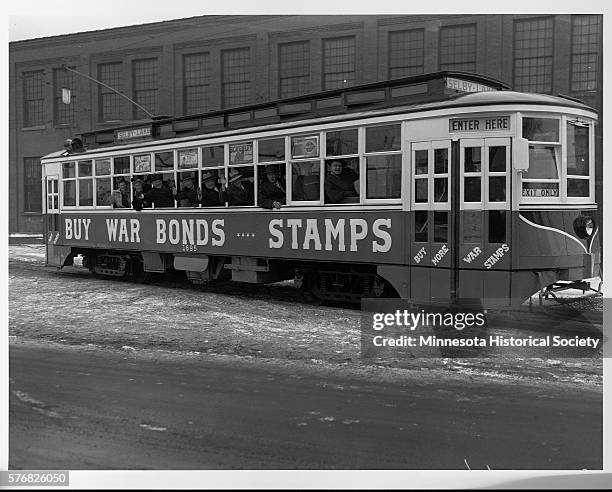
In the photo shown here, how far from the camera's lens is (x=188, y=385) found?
4832 millimetres

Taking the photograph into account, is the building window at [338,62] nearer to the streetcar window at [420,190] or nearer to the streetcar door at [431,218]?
the streetcar door at [431,218]

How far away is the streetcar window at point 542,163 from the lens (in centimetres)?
536

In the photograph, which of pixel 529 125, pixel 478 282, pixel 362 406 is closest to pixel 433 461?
pixel 362 406

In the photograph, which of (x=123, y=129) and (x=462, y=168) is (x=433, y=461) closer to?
(x=462, y=168)

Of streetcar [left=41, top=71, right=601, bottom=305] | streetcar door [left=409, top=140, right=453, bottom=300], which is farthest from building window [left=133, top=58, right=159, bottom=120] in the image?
streetcar door [left=409, top=140, right=453, bottom=300]

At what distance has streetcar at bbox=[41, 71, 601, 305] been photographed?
5344 mm

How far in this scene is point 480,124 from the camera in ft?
17.7

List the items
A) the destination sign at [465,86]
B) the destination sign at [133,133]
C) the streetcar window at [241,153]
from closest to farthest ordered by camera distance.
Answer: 1. the destination sign at [465,86]
2. the streetcar window at [241,153]
3. the destination sign at [133,133]

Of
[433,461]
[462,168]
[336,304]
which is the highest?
[462,168]

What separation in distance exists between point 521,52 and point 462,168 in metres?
0.95

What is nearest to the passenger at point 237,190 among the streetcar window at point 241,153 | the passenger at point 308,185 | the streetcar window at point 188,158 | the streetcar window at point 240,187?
the streetcar window at point 240,187

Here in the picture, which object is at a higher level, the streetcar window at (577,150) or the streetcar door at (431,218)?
the streetcar window at (577,150)

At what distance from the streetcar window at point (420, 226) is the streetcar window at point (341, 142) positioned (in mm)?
810

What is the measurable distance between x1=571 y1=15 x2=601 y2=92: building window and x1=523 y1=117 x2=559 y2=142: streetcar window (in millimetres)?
336
